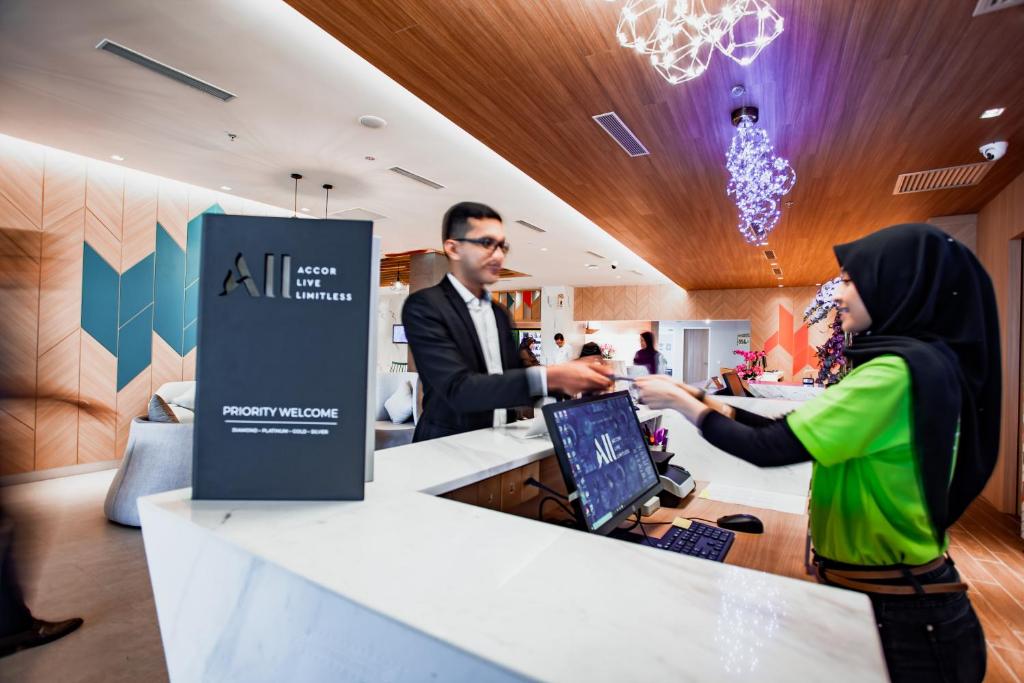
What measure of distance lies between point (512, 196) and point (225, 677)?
18.8 feet

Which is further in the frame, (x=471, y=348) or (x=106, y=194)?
(x=106, y=194)

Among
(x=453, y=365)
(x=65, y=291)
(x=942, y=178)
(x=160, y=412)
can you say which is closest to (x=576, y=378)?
(x=453, y=365)

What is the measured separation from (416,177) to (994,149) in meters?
5.16

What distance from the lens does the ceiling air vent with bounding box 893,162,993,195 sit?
4.50 metres

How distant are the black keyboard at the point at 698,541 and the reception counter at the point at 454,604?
0.80m

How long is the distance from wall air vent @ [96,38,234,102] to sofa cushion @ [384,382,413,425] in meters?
3.52

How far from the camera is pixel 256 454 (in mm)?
846

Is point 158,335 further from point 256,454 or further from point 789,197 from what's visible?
point 789,197

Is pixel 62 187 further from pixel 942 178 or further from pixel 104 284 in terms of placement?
pixel 942 178

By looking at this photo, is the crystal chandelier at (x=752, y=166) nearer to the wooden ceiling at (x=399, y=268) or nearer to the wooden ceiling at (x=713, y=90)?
the wooden ceiling at (x=713, y=90)

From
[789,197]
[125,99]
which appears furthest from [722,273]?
[125,99]

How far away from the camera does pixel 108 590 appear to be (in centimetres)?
279

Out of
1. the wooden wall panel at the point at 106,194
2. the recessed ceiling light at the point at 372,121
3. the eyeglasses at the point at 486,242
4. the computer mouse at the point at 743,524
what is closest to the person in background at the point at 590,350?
the eyeglasses at the point at 486,242

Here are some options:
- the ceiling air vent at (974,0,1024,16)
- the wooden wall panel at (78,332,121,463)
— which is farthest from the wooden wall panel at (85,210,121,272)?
the ceiling air vent at (974,0,1024,16)
